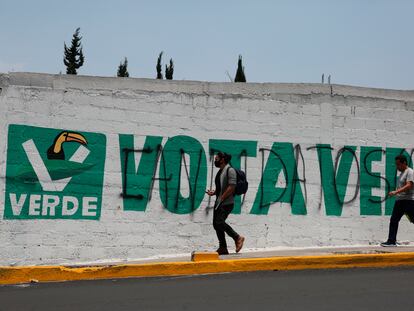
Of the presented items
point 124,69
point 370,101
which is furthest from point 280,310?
point 124,69

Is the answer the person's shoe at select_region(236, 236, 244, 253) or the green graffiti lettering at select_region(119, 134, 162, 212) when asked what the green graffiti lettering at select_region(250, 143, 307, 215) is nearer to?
the person's shoe at select_region(236, 236, 244, 253)

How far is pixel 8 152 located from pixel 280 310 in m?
5.29

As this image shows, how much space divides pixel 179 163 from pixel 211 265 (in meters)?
2.28

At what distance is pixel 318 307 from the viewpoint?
5621 millimetres

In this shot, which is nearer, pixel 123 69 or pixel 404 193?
pixel 404 193

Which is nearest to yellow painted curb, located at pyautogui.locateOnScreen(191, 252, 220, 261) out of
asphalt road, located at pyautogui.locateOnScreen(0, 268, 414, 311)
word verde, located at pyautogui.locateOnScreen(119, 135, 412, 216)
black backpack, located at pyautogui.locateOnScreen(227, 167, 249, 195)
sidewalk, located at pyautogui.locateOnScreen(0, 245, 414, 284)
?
sidewalk, located at pyautogui.locateOnScreen(0, 245, 414, 284)

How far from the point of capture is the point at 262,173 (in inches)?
399

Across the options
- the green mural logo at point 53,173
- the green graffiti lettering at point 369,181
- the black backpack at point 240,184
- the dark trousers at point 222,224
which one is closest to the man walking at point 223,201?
the dark trousers at point 222,224

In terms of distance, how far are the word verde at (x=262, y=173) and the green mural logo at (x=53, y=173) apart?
0.46 metres

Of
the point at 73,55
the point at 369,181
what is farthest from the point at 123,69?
the point at 369,181

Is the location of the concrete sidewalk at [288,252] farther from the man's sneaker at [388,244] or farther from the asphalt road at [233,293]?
the asphalt road at [233,293]

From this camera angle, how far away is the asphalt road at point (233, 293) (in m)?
5.79

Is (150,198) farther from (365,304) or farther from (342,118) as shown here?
(365,304)

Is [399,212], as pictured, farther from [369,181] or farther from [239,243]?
[239,243]
